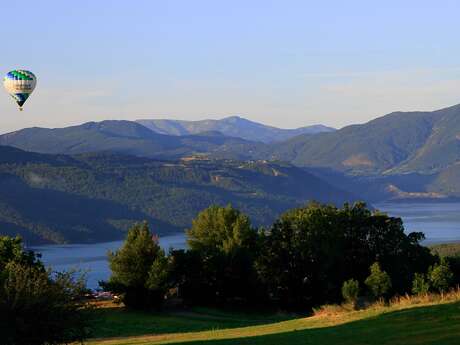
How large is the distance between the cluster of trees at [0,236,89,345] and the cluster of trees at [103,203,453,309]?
21435 millimetres

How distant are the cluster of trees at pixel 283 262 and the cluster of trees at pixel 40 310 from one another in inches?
844

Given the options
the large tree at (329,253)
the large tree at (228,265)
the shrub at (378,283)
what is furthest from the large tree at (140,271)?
the shrub at (378,283)

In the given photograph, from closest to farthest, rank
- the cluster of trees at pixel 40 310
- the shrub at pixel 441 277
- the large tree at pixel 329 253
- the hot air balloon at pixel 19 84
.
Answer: the cluster of trees at pixel 40 310 → the shrub at pixel 441 277 → the large tree at pixel 329 253 → the hot air balloon at pixel 19 84

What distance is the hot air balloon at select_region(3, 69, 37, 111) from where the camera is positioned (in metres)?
64.5

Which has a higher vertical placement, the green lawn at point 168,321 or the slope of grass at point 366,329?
the slope of grass at point 366,329

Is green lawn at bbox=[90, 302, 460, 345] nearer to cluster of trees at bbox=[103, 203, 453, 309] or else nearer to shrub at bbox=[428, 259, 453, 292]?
cluster of trees at bbox=[103, 203, 453, 309]

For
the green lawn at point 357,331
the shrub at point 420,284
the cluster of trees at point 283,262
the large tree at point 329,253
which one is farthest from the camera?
the large tree at point 329,253

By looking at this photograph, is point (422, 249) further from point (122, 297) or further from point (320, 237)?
point (122, 297)

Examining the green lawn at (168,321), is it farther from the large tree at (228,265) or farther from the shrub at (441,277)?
the shrub at (441,277)

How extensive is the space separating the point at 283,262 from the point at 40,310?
32.4m

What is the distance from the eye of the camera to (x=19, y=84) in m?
64.6

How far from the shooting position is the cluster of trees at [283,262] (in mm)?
Answer: 46531

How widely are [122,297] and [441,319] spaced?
26.8 m

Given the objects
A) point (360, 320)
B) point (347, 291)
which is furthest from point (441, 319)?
point (347, 291)
